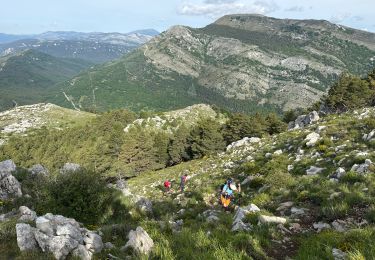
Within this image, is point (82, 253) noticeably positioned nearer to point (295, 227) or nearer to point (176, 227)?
point (176, 227)

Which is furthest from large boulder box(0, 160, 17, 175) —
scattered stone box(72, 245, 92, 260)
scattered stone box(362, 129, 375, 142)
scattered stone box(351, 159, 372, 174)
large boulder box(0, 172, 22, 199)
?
scattered stone box(362, 129, 375, 142)

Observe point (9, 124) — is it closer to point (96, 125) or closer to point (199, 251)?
point (96, 125)

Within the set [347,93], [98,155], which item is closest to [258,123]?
[347,93]

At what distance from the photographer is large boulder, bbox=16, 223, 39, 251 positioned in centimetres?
1050

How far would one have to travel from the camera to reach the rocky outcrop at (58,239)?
10.1 meters

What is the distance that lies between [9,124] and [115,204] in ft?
611

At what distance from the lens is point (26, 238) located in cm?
1072

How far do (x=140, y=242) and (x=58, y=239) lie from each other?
2.55 metres

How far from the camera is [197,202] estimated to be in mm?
22516

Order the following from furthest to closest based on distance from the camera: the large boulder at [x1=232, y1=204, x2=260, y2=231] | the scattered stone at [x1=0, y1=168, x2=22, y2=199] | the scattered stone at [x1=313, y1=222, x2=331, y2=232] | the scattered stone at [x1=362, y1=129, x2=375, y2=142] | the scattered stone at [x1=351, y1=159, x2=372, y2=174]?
the scattered stone at [x1=0, y1=168, x2=22, y2=199]
the scattered stone at [x1=362, y1=129, x2=375, y2=142]
the scattered stone at [x1=351, y1=159, x2=372, y2=174]
the large boulder at [x1=232, y1=204, x2=260, y2=231]
the scattered stone at [x1=313, y1=222, x2=331, y2=232]

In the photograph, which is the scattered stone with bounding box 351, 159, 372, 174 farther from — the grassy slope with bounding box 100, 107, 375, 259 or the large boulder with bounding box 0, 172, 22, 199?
the large boulder with bounding box 0, 172, 22, 199

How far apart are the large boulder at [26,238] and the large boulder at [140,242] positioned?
2.95 metres

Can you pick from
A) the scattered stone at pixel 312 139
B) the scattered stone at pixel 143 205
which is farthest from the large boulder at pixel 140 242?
the scattered stone at pixel 312 139

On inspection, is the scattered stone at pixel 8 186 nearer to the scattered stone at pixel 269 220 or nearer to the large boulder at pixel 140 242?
the large boulder at pixel 140 242
